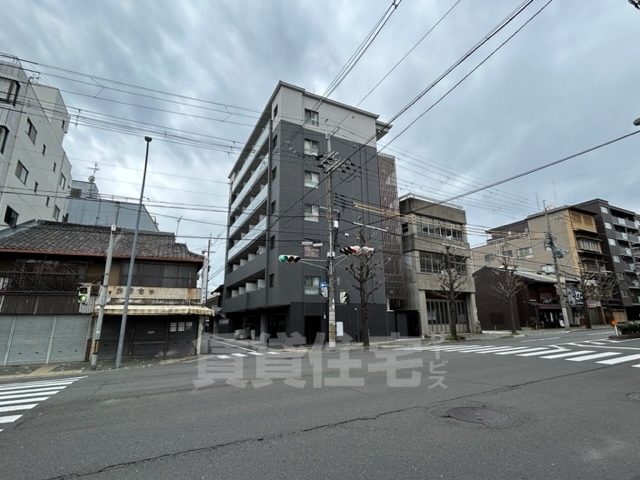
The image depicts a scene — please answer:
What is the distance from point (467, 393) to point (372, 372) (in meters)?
3.35

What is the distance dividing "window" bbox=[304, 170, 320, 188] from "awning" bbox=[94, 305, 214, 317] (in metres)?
15.6

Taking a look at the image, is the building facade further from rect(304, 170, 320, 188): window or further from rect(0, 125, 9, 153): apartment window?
rect(304, 170, 320, 188): window

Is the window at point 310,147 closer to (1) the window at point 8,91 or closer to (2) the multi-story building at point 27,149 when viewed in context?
(2) the multi-story building at point 27,149

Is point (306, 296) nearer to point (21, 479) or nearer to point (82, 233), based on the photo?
point (82, 233)

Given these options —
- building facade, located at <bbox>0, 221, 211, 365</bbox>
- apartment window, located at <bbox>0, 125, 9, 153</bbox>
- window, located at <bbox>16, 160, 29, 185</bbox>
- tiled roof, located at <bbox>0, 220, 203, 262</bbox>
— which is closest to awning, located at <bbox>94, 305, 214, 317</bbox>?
building facade, located at <bbox>0, 221, 211, 365</bbox>

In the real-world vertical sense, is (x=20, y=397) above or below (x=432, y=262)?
below

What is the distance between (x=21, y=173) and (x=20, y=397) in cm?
2582

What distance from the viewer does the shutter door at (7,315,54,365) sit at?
17.1 meters

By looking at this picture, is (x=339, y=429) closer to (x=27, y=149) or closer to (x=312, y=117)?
(x=312, y=117)

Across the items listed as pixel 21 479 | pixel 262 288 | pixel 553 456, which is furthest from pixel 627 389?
pixel 262 288

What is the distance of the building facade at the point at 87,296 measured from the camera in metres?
17.6

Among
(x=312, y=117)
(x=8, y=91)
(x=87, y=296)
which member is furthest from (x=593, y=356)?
(x=8, y=91)

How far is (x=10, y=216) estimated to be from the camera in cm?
2573

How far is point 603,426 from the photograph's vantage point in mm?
5203
